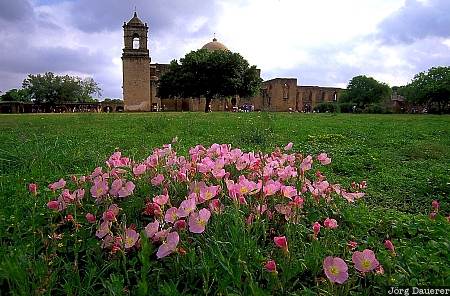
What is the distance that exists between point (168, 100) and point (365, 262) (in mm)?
48283

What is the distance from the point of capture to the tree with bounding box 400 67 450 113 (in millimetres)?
44875

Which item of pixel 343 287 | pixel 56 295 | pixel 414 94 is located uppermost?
pixel 414 94

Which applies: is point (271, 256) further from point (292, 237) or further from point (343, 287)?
point (343, 287)

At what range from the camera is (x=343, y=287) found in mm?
1398

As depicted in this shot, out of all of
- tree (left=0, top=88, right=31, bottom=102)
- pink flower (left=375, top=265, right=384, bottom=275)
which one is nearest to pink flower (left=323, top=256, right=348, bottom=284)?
pink flower (left=375, top=265, right=384, bottom=275)

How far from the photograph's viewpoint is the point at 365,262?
4.36 feet

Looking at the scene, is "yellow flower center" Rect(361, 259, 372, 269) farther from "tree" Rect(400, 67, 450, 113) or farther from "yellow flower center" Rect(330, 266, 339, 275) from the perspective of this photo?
"tree" Rect(400, 67, 450, 113)

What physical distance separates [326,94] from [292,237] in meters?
63.9

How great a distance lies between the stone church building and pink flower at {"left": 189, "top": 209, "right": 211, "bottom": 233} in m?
30.7

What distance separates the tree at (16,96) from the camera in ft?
194

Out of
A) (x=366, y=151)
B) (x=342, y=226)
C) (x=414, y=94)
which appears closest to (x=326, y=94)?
(x=414, y=94)

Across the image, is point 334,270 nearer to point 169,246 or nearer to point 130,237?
point 169,246

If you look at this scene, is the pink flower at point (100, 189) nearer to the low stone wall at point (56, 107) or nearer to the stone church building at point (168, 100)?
the stone church building at point (168, 100)

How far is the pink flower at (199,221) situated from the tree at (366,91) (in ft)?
183
